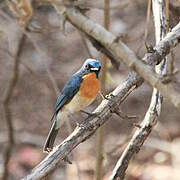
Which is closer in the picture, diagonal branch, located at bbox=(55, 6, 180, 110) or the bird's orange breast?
diagonal branch, located at bbox=(55, 6, 180, 110)

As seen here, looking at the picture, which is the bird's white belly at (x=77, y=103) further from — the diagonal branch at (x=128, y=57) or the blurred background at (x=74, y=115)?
the blurred background at (x=74, y=115)

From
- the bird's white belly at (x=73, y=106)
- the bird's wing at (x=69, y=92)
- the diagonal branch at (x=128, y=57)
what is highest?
the bird's wing at (x=69, y=92)

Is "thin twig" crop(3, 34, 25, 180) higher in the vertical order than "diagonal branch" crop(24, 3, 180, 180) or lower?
higher

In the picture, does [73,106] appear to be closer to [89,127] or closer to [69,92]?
[69,92]

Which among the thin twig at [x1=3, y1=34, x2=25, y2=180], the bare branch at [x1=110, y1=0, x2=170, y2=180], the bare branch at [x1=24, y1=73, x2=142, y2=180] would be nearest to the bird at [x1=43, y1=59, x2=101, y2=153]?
the bare branch at [x1=110, y1=0, x2=170, y2=180]

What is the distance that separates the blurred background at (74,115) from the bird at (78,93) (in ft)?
7.88

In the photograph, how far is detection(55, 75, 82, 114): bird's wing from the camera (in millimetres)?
4020

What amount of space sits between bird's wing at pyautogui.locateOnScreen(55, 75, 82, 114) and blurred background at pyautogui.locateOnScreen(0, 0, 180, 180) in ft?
7.87

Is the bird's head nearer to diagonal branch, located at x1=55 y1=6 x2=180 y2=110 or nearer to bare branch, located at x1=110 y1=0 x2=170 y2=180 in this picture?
bare branch, located at x1=110 y1=0 x2=170 y2=180

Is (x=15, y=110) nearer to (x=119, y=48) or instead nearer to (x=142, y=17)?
(x=142, y=17)

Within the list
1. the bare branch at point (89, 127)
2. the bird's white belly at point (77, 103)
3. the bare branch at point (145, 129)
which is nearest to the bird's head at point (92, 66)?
the bird's white belly at point (77, 103)

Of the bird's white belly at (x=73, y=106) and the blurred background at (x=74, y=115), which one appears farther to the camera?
the blurred background at (x=74, y=115)

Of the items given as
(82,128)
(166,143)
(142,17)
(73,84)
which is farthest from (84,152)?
(82,128)

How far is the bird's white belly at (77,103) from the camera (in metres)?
3.97
